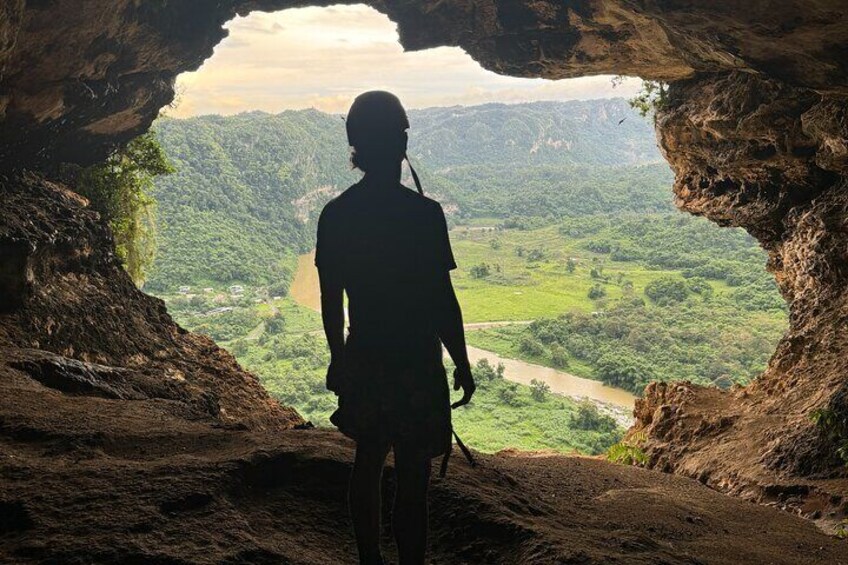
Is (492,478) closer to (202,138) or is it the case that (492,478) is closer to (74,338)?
(74,338)

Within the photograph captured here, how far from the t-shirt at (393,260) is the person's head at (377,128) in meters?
0.19

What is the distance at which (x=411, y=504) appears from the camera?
314 centimetres

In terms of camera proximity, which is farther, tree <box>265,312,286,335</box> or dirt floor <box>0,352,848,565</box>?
tree <box>265,312,286,335</box>

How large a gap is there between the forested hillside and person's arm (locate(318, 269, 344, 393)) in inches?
663

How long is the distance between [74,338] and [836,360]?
425 inches

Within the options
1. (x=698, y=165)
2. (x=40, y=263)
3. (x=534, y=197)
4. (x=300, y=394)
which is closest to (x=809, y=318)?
(x=698, y=165)

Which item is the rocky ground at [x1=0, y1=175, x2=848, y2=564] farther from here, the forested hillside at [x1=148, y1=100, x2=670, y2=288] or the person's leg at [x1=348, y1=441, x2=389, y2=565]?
the forested hillside at [x1=148, y1=100, x2=670, y2=288]

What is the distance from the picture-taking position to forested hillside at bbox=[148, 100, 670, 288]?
55094 mm

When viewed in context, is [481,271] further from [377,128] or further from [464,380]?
[377,128]

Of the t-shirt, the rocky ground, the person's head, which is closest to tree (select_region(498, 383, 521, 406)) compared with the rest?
the rocky ground

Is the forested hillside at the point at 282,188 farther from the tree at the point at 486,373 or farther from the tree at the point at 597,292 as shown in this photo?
the tree at the point at 597,292

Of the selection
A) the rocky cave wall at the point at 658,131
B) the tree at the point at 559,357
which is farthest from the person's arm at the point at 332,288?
the tree at the point at 559,357

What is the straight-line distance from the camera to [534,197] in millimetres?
107125

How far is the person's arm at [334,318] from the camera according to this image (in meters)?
3.23
